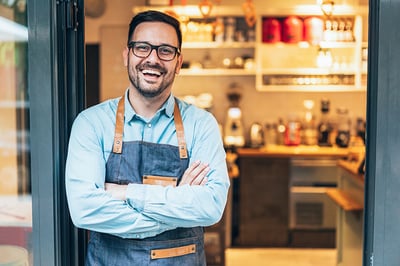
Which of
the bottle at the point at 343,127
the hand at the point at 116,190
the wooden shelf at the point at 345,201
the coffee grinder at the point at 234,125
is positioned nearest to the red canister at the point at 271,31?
the coffee grinder at the point at 234,125

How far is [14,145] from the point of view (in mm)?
2195

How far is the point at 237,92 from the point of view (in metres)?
6.97

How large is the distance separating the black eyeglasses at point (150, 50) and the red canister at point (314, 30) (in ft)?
15.7

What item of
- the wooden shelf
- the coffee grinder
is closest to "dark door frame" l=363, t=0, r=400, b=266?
the wooden shelf

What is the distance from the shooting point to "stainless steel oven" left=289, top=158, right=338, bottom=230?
6.19m

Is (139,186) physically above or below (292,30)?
below

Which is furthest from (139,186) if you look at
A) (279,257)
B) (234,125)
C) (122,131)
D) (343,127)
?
(343,127)

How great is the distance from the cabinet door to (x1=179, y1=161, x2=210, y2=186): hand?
4.24 metres

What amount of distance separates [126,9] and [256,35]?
1795 millimetres

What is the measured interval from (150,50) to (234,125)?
471cm

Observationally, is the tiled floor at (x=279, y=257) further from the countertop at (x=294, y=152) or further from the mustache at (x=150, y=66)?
the mustache at (x=150, y=66)

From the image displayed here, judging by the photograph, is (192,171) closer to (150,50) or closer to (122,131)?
(122,131)

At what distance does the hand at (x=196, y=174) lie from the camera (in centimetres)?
205

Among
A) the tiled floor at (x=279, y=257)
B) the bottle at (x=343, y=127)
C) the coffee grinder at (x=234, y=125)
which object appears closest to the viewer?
the tiled floor at (x=279, y=257)
